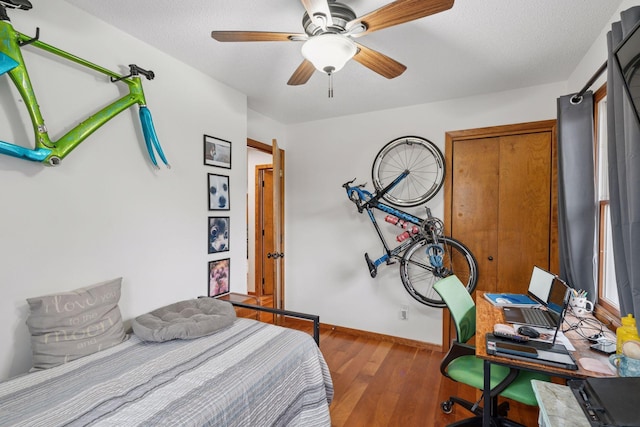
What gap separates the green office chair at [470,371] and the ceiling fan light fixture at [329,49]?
5.14 feet

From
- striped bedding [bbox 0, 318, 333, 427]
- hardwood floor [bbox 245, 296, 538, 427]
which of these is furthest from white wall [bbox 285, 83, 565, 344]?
striped bedding [bbox 0, 318, 333, 427]

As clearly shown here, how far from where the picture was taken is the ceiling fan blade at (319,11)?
1268 mm

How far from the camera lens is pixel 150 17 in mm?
1817

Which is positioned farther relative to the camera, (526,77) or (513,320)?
(526,77)

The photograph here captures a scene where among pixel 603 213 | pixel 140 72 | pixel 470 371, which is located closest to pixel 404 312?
pixel 470 371

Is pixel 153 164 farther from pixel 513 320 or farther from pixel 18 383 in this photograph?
pixel 513 320

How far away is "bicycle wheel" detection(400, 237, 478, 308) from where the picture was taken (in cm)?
288

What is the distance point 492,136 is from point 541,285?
1470 mm

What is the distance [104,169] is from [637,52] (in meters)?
2.56

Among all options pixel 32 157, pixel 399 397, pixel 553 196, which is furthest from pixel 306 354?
pixel 553 196

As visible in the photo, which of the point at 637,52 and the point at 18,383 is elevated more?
the point at 637,52

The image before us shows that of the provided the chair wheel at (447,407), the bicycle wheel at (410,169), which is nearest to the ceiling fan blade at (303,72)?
the bicycle wheel at (410,169)

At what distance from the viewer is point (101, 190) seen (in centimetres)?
184

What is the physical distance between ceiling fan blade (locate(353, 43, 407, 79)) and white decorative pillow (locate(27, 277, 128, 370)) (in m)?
1.98
